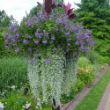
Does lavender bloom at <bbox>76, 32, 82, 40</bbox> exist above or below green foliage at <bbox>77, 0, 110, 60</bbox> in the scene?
below

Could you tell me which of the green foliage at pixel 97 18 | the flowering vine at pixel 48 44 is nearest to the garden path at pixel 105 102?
the flowering vine at pixel 48 44

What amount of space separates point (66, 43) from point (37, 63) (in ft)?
1.84


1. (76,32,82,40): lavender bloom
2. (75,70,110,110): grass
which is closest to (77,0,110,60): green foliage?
(75,70,110,110): grass

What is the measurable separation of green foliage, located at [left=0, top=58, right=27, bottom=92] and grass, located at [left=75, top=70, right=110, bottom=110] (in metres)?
1.69

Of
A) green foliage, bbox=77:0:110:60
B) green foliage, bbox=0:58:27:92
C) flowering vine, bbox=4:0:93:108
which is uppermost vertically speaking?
green foliage, bbox=77:0:110:60

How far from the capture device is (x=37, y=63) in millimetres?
6043

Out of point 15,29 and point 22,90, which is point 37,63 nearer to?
point 15,29

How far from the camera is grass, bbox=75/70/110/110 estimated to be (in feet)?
31.2

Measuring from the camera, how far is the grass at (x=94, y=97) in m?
9.52

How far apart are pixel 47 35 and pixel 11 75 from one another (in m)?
4.23

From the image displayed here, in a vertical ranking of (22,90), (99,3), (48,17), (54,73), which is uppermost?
(99,3)

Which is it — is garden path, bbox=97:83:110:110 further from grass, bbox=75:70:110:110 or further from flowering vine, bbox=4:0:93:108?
flowering vine, bbox=4:0:93:108

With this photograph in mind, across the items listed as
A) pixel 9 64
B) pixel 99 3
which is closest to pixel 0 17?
pixel 99 3

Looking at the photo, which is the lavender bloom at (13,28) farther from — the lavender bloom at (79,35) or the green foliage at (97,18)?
the green foliage at (97,18)
